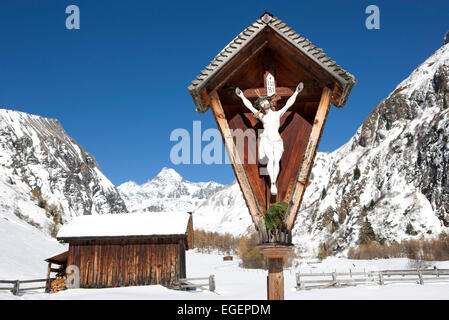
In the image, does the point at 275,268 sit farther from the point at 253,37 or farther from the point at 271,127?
the point at 253,37

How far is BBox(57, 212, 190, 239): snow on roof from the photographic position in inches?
1121

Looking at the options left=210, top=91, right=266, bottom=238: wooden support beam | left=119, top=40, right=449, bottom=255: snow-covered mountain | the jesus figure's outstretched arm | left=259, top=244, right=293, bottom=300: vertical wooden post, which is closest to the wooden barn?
left=210, top=91, right=266, bottom=238: wooden support beam

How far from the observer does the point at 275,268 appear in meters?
4.98

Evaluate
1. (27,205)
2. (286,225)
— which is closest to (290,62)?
(286,225)

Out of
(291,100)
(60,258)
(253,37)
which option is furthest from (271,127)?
(60,258)

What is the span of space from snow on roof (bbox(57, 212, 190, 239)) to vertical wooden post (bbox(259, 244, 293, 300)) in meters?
23.7

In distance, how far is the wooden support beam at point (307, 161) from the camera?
16.5ft

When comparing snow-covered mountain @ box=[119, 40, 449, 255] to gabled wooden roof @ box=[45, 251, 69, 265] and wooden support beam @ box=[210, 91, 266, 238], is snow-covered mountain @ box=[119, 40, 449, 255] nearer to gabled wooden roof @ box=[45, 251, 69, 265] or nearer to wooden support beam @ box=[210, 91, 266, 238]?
gabled wooden roof @ box=[45, 251, 69, 265]

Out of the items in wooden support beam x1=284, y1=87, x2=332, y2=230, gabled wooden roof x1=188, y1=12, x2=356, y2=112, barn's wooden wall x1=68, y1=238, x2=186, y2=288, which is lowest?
barn's wooden wall x1=68, y1=238, x2=186, y2=288

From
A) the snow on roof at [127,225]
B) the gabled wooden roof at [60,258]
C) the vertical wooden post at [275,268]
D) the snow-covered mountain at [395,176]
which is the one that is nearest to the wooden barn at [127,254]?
the snow on roof at [127,225]

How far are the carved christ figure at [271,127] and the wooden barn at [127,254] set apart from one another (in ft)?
76.6

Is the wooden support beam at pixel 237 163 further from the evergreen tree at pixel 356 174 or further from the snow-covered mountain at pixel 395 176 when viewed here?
the evergreen tree at pixel 356 174

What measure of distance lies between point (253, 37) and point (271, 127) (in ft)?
4.67

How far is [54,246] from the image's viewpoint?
2534 inches
